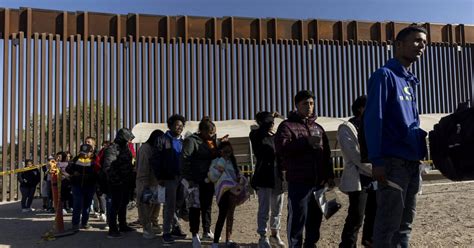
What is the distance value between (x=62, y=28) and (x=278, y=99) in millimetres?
8351

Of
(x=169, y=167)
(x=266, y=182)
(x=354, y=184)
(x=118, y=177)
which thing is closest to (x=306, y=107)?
(x=354, y=184)

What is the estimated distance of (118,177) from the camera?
24.3ft

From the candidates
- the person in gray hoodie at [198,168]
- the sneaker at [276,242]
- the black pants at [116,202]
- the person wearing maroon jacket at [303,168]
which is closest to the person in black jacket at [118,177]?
the black pants at [116,202]

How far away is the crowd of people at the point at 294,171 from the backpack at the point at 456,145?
0.67 feet

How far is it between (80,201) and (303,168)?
191 inches

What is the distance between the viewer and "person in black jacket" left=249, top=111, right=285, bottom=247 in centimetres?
598

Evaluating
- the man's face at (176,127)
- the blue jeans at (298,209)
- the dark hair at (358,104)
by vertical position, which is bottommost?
the blue jeans at (298,209)

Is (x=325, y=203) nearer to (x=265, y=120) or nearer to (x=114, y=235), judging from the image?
(x=265, y=120)

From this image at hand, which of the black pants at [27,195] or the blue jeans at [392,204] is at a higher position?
the blue jeans at [392,204]

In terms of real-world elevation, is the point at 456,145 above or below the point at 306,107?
below

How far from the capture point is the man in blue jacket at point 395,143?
3180 mm

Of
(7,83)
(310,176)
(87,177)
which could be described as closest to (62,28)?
(7,83)

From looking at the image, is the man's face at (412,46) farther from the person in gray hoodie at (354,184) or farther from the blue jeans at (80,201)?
the blue jeans at (80,201)

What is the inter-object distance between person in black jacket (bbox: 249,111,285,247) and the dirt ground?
451mm
